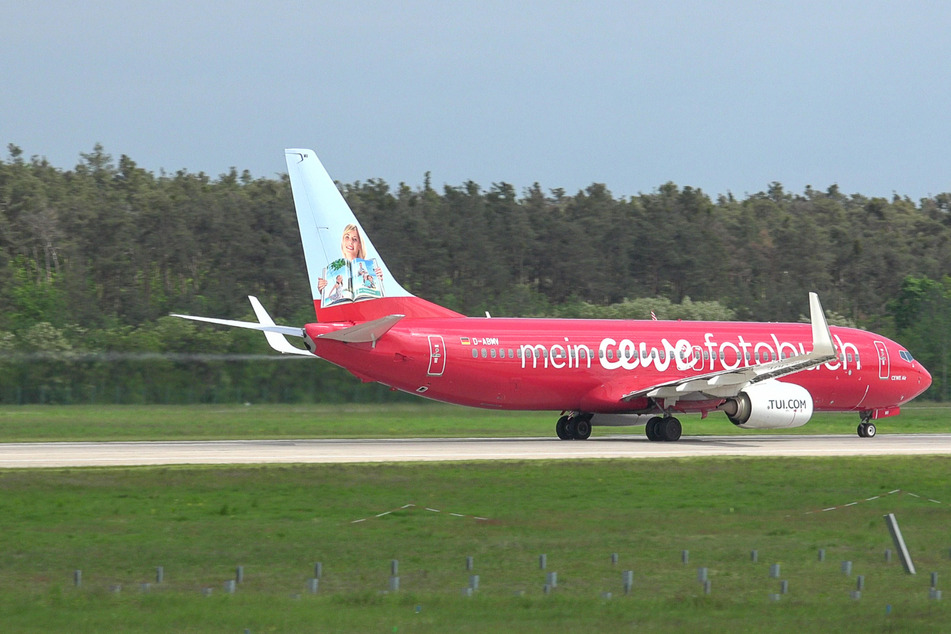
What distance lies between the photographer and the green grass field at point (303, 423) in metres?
38.6

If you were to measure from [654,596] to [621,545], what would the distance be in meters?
3.53

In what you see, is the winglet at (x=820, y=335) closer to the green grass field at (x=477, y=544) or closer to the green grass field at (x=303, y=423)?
the green grass field at (x=477, y=544)

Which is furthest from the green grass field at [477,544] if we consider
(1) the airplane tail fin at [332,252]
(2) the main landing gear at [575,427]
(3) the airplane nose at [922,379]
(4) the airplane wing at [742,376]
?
(3) the airplane nose at [922,379]

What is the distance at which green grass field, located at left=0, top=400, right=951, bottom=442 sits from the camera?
38562 millimetres

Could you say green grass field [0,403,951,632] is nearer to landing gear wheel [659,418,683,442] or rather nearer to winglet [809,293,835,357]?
winglet [809,293,835,357]

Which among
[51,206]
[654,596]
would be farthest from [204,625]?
[51,206]

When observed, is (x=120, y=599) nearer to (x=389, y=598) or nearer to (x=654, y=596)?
(x=389, y=598)

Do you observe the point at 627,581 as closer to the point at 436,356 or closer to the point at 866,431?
the point at 436,356

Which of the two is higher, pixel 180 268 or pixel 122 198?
pixel 122 198

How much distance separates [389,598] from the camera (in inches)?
478

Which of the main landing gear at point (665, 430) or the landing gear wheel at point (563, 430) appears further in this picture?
the landing gear wheel at point (563, 430)

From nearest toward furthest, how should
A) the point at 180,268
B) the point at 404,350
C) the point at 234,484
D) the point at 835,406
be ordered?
1. the point at 234,484
2. the point at 404,350
3. the point at 835,406
4. the point at 180,268

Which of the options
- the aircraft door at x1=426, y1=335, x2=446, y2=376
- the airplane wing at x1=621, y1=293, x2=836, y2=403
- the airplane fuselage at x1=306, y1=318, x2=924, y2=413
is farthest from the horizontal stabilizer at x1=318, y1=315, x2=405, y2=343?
the airplane wing at x1=621, y1=293, x2=836, y2=403

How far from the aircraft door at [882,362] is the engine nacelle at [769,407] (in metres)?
6.61
